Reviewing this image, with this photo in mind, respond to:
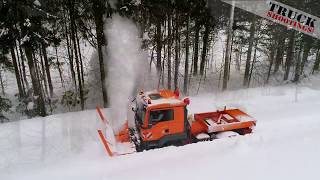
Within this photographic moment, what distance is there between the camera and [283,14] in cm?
2139

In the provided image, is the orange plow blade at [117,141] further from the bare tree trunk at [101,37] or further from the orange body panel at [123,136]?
the bare tree trunk at [101,37]

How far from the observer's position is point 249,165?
9328 millimetres

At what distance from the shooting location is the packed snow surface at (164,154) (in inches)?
355

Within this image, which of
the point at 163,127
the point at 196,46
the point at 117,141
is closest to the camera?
the point at 163,127

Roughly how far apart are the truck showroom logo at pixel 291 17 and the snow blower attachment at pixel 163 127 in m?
12.4

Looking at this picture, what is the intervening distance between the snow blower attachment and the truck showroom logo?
1236 centimetres

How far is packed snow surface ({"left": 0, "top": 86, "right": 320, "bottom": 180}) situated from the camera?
9.02 m

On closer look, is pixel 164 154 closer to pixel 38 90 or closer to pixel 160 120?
pixel 160 120

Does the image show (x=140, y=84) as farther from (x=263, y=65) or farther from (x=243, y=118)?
(x=263, y=65)

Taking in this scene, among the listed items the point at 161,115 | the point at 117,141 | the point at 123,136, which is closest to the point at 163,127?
the point at 161,115

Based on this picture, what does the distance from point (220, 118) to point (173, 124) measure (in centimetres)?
276

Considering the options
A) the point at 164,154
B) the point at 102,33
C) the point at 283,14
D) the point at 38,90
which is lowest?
the point at 164,154

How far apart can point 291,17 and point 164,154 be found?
1682 cm

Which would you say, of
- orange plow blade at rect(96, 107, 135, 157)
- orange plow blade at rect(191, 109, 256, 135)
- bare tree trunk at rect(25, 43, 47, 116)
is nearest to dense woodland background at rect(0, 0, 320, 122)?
bare tree trunk at rect(25, 43, 47, 116)
